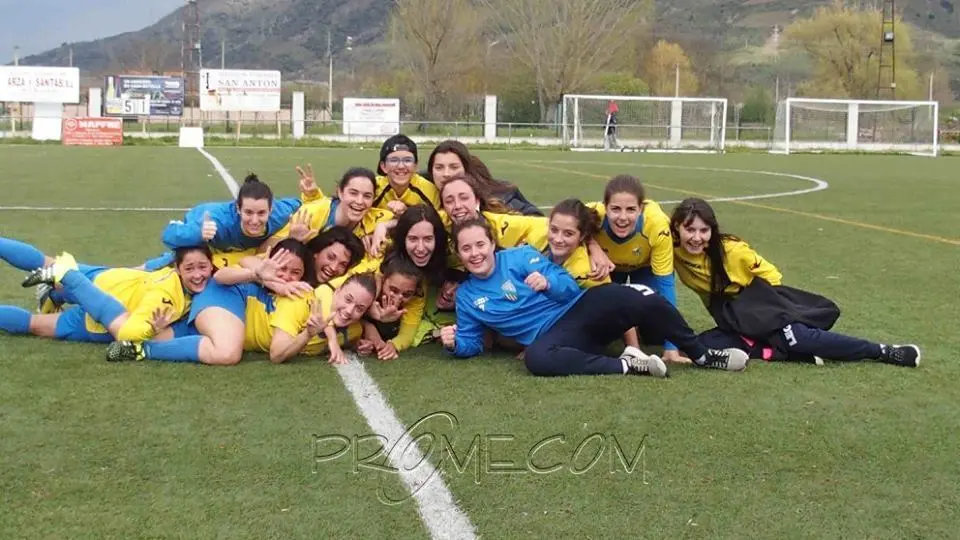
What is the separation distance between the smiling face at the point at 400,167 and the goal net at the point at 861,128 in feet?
108

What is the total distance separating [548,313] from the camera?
16.9 feet

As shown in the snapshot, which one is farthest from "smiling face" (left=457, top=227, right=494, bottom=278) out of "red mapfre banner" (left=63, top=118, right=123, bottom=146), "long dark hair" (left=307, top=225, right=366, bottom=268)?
"red mapfre banner" (left=63, top=118, right=123, bottom=146)

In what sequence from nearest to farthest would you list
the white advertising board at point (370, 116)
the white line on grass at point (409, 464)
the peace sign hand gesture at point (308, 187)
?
the white line on grass at point (409, 464) → the peace sign hand gesture at point (308, 187) → the white advertising board at point (370, 116)

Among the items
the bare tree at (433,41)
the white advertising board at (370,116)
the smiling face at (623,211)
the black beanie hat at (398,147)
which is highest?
the bare tree at (433,41)

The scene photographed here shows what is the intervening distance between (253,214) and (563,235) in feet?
5.32

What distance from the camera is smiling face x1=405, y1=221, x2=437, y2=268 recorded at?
516cm

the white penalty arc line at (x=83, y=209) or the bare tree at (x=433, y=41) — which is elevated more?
the bare tree at (x=433, y=41)

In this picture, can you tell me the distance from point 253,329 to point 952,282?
217 inches

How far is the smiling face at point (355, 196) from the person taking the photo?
17.9 ft

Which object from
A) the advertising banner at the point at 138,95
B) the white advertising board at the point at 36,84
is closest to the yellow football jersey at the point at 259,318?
the advertising banner at the point at 138,95

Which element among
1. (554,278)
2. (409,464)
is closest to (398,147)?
(554,278)

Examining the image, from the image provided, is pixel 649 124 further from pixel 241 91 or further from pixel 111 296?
pixel 111 296

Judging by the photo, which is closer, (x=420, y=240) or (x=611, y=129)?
(x=420, y=240)

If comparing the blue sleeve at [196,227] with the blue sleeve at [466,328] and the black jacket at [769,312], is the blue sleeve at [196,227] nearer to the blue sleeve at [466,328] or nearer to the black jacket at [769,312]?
the blue sleeve at [466,328]
